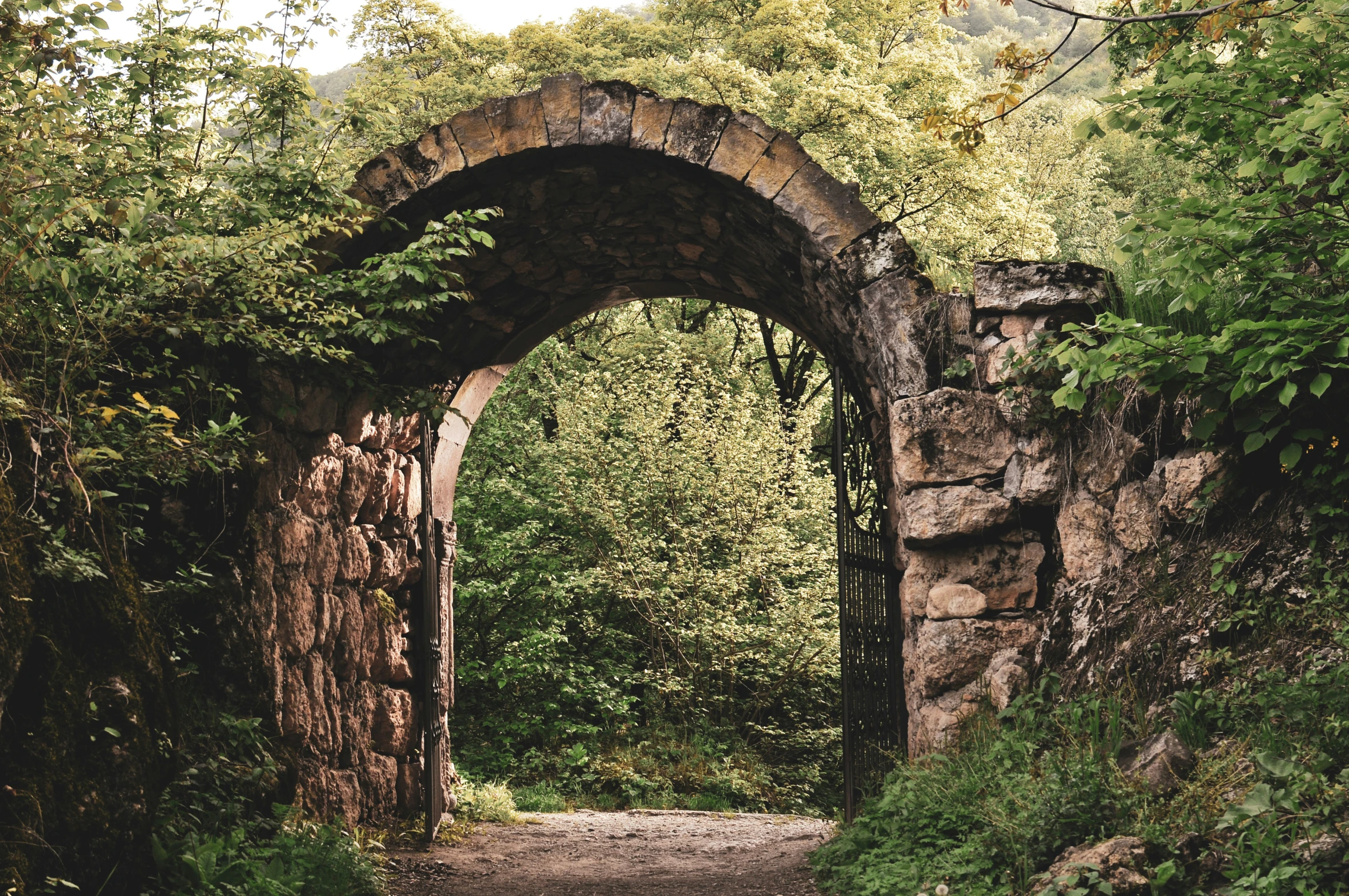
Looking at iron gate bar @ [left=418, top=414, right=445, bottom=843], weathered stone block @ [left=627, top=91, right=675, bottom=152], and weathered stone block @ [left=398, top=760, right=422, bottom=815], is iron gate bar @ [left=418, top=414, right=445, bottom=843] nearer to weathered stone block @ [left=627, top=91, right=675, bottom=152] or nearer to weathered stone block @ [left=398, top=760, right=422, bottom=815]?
weathered stone block @ [left=398, top=760, right=422, bottom=815]

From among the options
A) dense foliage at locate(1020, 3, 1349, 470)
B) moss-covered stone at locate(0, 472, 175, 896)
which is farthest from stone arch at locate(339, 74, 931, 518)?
moss-covered stone at locate(0, 472, 175, 896)

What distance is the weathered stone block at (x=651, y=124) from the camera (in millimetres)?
5484

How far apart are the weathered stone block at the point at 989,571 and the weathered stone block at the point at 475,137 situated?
299 cm

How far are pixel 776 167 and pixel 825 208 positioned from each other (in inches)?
12.8

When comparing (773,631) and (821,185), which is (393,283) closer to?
(821,185)

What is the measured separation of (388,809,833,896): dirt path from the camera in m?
5.83

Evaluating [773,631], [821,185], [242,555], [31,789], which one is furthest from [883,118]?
[31,789]

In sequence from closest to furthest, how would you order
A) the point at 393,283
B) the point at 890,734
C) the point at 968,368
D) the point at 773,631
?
the point at 968,368 → the point at 393,283 → the point at 890,734 → the point at 773,631

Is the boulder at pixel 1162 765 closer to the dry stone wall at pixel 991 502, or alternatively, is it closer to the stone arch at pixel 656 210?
the dry stone wall at pixel 991 502

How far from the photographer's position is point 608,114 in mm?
5547

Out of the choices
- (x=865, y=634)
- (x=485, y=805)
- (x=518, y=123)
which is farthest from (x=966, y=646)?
(x=485, y=805)

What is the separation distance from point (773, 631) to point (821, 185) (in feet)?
23.7

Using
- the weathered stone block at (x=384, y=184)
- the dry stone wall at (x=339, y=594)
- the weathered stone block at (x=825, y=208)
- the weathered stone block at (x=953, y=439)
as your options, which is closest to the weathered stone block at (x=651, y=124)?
the weathered stone block at (x=825, y=208)

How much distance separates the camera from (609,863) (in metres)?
6.89
